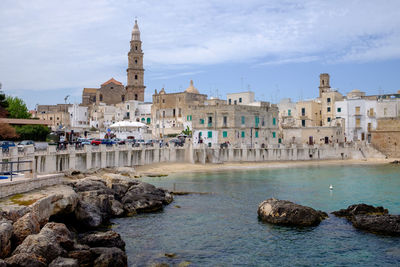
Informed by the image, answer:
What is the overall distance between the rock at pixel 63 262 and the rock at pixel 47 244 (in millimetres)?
265

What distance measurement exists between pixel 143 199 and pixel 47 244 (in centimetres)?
1141

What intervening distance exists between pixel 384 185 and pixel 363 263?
22108mm

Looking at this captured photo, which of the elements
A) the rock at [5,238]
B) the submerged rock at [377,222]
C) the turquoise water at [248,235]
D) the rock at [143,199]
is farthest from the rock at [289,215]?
the rock at [5,238]

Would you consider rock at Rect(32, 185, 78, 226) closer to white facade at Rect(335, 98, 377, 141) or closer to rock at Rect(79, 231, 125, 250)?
rock at Rect(79, 231, 125, 250)

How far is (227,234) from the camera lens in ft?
62.8

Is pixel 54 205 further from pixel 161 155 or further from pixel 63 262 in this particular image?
pixel 161 155

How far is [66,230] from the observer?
14.8 m

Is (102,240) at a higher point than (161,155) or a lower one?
lower

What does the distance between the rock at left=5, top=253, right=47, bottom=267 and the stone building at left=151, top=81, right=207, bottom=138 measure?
66465 mm

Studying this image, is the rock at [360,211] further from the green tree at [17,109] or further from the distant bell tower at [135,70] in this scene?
the distant bell tower at [135,70]

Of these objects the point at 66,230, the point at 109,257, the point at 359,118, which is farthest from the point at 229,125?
the point at 109,257

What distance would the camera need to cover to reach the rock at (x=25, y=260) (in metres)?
11.8

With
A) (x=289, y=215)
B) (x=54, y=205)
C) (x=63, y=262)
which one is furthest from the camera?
(x=289, y=215)

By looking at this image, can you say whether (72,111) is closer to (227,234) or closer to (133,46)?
(133,46)
